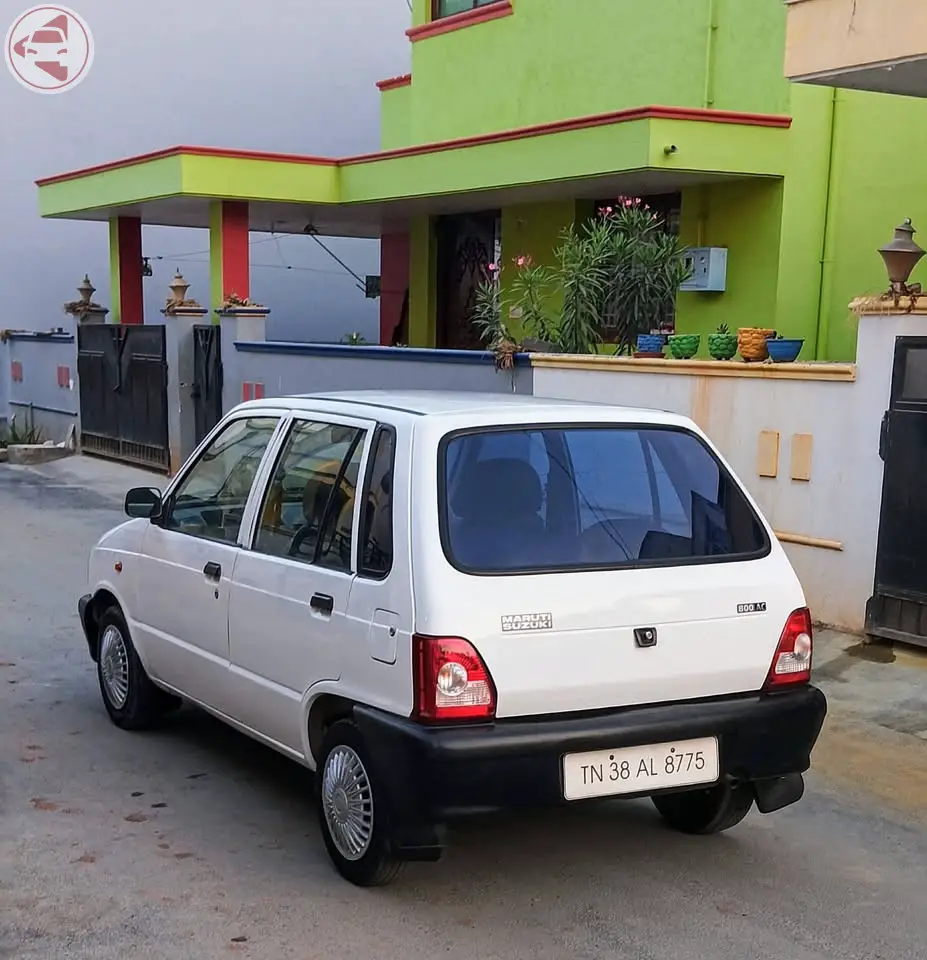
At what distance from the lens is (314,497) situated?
480 cm

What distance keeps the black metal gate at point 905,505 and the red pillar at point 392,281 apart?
12863 mm

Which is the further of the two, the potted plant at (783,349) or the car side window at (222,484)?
the potted plant at (783,349)

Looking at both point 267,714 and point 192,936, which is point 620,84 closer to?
point 267,714

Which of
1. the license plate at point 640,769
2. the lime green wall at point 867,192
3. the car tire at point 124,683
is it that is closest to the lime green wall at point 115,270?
the lime green wall at point 867,192

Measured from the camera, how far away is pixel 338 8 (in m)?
23.4

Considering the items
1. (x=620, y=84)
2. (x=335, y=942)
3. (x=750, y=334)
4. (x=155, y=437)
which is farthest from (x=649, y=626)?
(x=155, y=437)

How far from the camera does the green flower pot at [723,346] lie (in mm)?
8969

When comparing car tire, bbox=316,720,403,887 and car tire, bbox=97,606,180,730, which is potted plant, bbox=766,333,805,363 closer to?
car tire, bbox=97,606,180,730

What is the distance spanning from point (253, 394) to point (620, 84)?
5.34m

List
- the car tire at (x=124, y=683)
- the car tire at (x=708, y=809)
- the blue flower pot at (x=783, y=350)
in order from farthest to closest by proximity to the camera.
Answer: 1. the blue flower pot at (x=783, y=350)
2. the car tire at (x=124, y=683)
3. the car tire at (x=708, y=809)

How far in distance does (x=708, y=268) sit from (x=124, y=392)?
8883 millimetres

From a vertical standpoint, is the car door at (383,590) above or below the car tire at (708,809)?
above

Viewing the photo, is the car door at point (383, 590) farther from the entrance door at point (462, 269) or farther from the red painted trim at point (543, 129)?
the entrance door at point (462, 269)

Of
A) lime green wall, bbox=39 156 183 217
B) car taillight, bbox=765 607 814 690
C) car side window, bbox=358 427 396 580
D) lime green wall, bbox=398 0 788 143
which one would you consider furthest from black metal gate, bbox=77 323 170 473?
car taillight, bbox=765 607 814 690
